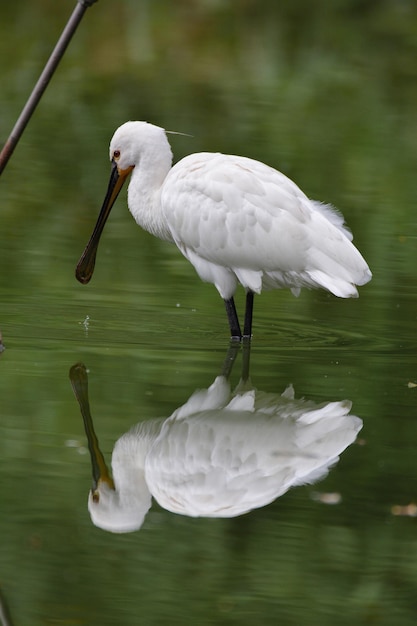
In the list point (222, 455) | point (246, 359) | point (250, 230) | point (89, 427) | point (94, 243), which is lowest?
point (94, 243)

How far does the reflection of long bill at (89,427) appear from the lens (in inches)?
243

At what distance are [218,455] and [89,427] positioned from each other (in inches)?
32.5

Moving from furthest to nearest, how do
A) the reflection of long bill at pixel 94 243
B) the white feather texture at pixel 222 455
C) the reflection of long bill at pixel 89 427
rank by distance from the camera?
the reflection of long bill at pixel 94 243 < the reflection of long bill at pixel 89 427 < the white feather texture at pixel 222 455

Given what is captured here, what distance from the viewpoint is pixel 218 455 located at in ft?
21.1

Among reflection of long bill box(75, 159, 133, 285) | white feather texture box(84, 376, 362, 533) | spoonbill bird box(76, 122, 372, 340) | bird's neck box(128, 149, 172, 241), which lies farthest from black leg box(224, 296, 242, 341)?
white feather texture box(84, 376, 362, 533)

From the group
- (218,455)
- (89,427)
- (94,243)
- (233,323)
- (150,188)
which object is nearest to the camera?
(218,455)

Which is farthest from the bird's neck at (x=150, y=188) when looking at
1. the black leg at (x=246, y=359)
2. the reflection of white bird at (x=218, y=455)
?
the reflection of white bird at (x=218, y=455)

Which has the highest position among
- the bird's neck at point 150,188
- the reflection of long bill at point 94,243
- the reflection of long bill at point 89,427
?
the reflection of long bill at point 89,427

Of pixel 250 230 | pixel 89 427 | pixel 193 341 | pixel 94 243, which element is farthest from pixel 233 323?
pixel 89 427

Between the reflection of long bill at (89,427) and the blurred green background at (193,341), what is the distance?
47mm

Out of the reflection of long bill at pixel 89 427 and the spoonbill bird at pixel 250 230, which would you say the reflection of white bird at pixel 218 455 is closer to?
the reflection of long bill at pixel 89 427

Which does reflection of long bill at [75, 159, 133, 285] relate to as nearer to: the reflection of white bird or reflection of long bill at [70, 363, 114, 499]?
reflection of long bill at [70, 363, 114, 499]

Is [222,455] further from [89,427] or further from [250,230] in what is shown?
[250,230]

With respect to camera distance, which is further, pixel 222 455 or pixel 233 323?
pixel 233 323
